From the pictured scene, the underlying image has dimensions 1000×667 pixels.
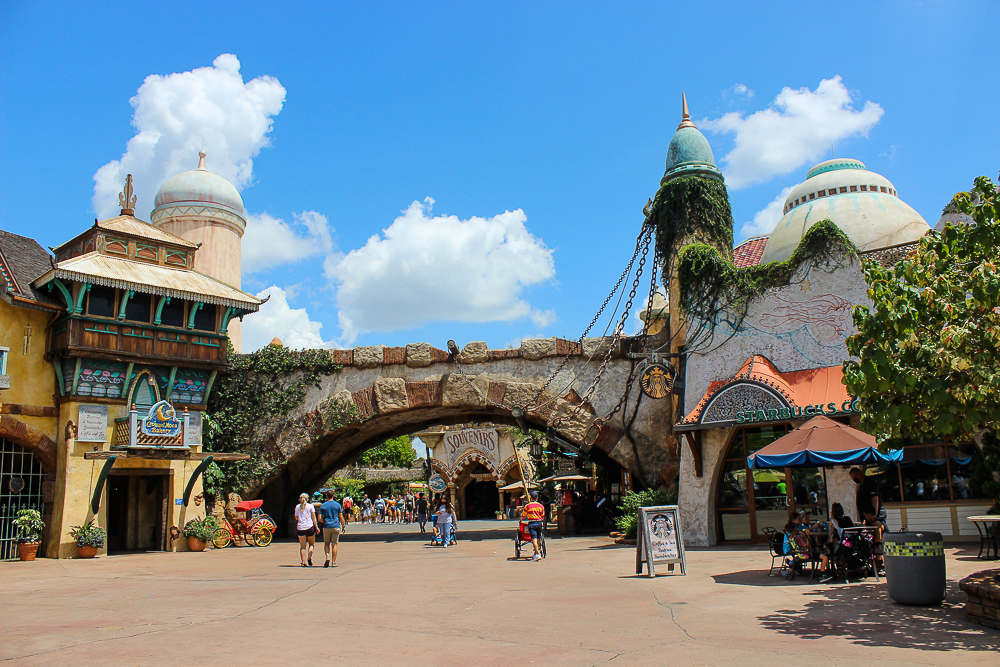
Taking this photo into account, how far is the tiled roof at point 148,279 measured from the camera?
658 inches

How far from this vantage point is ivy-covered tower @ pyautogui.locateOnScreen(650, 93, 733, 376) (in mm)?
16984

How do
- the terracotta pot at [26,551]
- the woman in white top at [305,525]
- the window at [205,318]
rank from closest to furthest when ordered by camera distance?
the woman in white top at [305,525], the terracotta pot at [26,551], the window at [205,318]

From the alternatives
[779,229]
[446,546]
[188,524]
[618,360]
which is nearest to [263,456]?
[188,524]

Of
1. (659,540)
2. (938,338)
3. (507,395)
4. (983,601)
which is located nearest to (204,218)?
(507,395)

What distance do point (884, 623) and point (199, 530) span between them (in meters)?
15.9

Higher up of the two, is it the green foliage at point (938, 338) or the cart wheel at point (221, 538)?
the green foliage at point (938, 338)

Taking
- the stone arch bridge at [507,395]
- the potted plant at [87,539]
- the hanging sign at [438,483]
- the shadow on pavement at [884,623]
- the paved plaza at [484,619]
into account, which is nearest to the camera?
the paved plaza at [484,619]

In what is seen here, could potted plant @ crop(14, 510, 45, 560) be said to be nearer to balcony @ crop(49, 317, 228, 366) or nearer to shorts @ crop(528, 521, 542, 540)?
balcony @ crop(49, 317, 228, 366)

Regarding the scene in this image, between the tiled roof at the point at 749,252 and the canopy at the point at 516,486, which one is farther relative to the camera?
the canopy at the point at 516,486

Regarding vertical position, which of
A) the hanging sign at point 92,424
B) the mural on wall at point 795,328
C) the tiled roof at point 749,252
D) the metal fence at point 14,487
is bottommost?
the metal fence at point 14,487

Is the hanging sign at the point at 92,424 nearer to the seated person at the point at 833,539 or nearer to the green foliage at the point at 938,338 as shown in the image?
the seated person at the point at 833,539

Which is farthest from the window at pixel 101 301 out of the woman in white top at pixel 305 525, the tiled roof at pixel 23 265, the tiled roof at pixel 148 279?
the woman in white top at pixel 305 525

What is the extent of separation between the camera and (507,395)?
1908 cm

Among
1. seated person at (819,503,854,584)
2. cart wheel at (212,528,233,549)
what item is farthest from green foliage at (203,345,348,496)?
seated person at (819,503,854,584)
